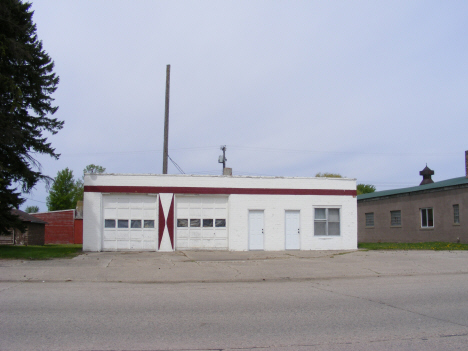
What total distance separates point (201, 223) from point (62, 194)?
180ft

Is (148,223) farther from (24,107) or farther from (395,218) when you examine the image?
(395,218)

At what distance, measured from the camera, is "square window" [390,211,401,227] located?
1319 inches

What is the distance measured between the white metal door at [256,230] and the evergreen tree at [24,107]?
12.3 meters

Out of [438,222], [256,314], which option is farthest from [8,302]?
[438,222]

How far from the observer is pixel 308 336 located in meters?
6.30

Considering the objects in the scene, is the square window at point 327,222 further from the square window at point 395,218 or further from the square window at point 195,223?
the square window at point 395,218

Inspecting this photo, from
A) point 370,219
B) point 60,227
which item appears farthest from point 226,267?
point 60,227

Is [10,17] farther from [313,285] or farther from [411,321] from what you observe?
[411,321]

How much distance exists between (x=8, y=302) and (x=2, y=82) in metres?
13.6

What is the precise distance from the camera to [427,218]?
1215 inches

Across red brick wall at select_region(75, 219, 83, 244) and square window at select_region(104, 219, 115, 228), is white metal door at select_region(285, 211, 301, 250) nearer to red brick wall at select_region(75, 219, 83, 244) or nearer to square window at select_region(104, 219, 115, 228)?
square window at select_region(104, 219, 115, 228)

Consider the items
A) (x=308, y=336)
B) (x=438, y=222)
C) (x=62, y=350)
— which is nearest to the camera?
(x=62, y=350)

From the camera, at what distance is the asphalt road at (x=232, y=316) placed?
598cm

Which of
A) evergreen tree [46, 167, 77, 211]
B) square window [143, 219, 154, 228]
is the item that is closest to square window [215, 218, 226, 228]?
square window [143, 219, 154, 228]
